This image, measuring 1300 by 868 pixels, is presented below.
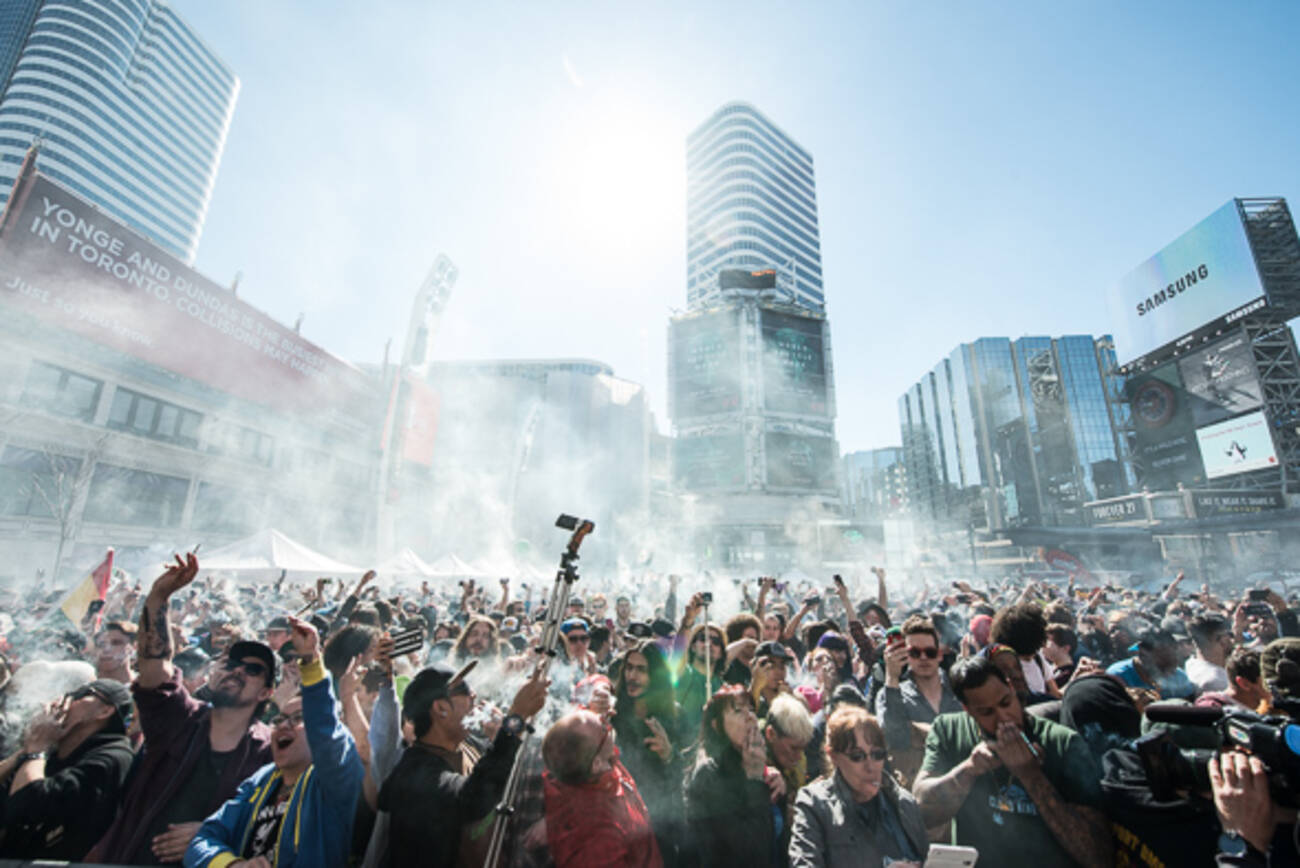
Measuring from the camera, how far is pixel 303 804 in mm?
2297

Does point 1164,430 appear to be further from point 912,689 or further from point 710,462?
point 912,689

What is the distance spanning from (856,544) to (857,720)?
172 ft

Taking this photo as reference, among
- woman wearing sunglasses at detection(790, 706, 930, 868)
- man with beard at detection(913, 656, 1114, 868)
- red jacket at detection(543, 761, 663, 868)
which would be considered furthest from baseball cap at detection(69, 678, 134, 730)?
man with beard at detection(913, 656, 1114, 868)

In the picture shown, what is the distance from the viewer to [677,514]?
53.5m

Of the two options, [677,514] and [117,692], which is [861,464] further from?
[117,692]

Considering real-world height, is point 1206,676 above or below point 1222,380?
below

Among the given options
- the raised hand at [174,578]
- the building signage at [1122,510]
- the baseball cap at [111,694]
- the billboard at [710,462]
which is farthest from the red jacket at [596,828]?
the building signage at [1122,510]

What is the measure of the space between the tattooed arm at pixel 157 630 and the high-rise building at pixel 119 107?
7810cm

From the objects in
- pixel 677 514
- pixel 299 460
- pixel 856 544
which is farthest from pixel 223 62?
pixel 856 544

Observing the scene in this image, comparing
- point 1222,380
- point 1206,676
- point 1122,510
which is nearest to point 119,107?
point 1206,676

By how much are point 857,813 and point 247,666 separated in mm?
3296

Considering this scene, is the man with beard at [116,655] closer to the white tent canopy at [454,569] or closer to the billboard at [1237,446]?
the white tent canopy at [454,569]

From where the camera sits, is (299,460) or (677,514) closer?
(299,460)

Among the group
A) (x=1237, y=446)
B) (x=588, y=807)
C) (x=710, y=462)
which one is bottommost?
(x=588, y=807)
